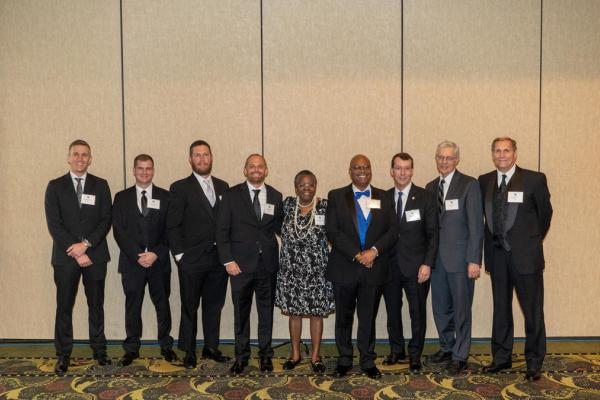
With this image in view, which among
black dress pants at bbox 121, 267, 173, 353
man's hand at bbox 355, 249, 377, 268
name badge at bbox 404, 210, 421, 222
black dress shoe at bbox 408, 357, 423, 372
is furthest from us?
black dress pants at bbox 121, 267, 173, 353

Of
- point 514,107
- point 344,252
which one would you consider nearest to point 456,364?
point 344,252

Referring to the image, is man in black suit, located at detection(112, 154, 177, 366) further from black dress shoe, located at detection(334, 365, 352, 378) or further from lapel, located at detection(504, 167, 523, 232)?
lapel, located at detection(504, 167, 523, 232)

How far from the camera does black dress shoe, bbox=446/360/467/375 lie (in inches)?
162

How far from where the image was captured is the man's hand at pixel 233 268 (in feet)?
13.4

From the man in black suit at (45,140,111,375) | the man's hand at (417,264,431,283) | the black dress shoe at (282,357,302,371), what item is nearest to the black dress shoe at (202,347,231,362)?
the black dress shoe at (282,357,302,371)

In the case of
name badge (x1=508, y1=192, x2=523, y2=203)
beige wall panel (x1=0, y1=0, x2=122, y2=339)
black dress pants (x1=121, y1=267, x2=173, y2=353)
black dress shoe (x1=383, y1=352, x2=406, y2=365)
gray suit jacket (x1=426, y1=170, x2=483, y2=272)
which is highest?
beige wall panel (x1=0, y1=0, x2=122, y2=339)

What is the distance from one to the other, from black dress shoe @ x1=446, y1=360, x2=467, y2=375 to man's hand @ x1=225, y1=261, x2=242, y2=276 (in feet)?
5.84

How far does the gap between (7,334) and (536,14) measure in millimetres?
5963

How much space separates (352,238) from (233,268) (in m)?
0.93

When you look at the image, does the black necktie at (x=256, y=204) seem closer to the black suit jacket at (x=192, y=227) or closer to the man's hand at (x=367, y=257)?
the black suit jacket at (x=192, y=227)

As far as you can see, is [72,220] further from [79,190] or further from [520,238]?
[520,238]

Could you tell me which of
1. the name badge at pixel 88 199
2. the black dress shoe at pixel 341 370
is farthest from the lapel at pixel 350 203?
the name badge at pixel 88 199

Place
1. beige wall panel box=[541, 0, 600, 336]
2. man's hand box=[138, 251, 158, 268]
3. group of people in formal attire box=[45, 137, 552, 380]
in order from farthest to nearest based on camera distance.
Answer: beige wall panel box=[541, 0, 600, 336]
man's hand box=[138, 251, 158, 268]
group of people in formal attire box=[45, 137, 552, 380]

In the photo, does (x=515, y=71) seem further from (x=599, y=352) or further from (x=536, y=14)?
(x=599, y=352)
